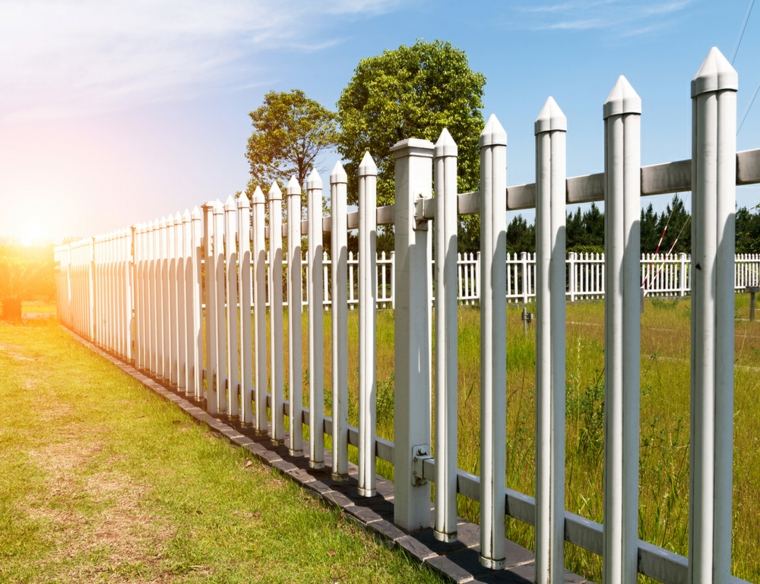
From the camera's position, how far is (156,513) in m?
3.73

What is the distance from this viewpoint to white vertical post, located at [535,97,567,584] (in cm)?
236

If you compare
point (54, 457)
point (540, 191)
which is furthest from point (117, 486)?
point (540, 191)

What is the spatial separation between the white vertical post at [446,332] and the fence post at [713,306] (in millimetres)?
1108

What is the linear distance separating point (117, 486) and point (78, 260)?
1054 cm

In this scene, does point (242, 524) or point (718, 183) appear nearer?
point (718, 183)

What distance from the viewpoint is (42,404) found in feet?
22.3

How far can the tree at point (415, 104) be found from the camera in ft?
97.1

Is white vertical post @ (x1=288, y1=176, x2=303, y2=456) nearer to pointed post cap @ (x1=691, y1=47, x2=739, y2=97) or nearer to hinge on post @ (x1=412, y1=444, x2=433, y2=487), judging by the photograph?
hinge on post @ (x1=412, y1=444, x2=433, y2=487)

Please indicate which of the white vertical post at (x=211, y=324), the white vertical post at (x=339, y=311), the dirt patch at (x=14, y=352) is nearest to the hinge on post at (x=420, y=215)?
the white vertical post at (x=339, y=311)

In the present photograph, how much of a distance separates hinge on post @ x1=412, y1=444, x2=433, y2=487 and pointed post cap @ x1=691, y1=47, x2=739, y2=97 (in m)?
1.92

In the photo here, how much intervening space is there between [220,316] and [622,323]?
163 inches

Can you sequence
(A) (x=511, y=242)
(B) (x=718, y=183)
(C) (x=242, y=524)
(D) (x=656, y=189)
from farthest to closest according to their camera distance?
(A) (x=511, y=242) < (C) (x=242, y=524) < (D) (x=656, y=189) < (B) (x=718, y=183)

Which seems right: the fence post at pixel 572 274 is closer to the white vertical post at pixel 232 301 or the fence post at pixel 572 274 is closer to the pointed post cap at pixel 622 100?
the white vertical post at pixel 232 301

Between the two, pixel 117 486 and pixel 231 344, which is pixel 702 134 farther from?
pixel 231 344
